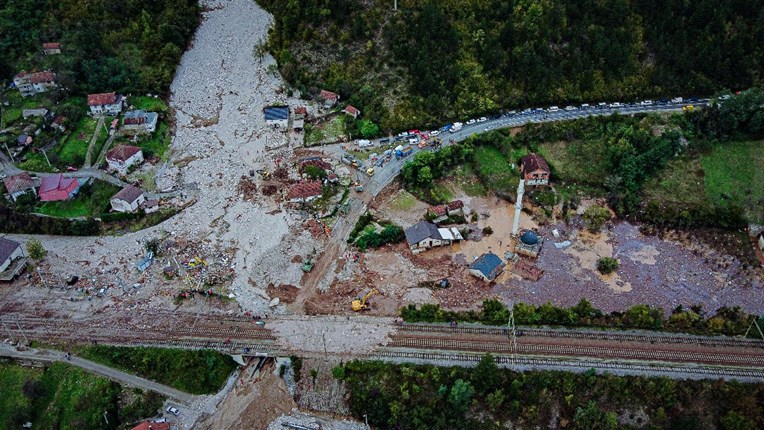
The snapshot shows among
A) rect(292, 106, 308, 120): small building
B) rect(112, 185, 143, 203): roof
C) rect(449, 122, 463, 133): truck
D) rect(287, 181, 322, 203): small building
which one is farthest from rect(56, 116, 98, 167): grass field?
rect(449, 122, 463, 133): truck

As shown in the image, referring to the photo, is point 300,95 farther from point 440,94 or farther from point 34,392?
point 34,392

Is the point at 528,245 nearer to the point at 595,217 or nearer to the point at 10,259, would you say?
the point at 595,217

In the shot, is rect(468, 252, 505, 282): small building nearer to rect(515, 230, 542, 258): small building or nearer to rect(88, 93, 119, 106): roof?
rect(515, 230, 542, 258): small building

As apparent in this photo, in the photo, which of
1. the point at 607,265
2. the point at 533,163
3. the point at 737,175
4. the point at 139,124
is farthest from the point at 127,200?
the point at 737,175

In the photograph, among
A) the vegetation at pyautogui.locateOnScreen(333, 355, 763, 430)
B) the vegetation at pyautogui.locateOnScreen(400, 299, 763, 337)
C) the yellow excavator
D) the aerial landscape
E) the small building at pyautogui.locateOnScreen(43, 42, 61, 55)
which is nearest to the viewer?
the vegetation at pyautogui.locateOnScreen(333, 355, 763, 430)

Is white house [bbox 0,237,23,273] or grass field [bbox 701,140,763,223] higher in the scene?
white house [bbox 0,237,23,273]

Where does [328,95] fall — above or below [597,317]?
above
